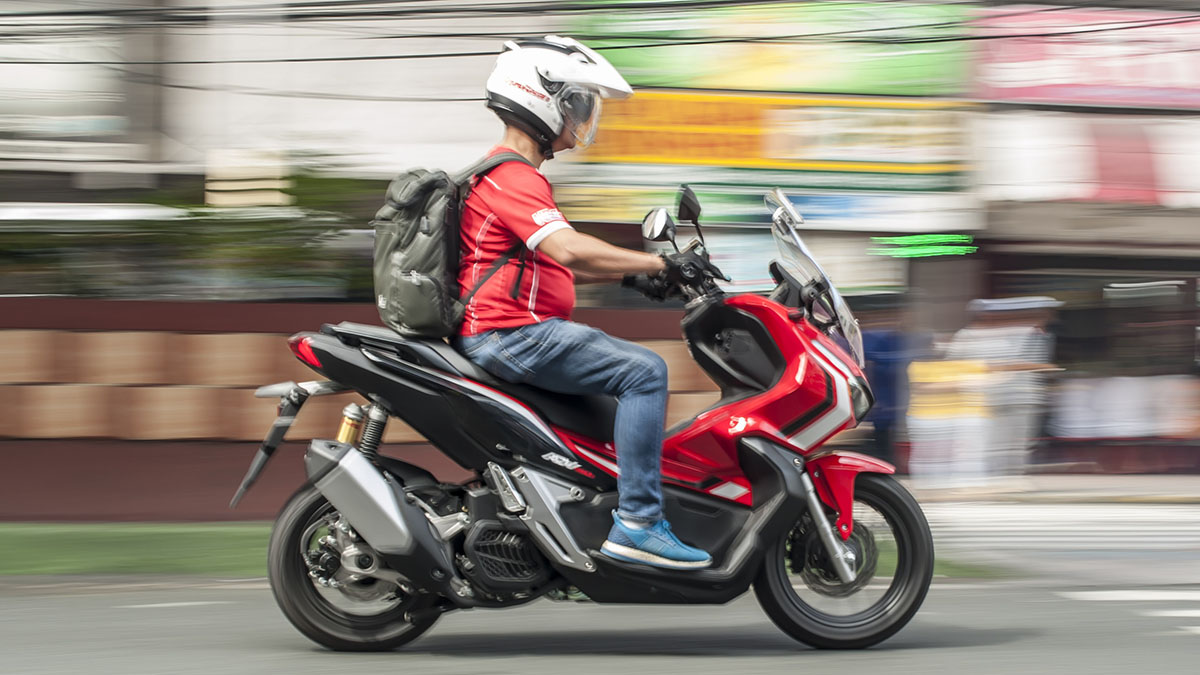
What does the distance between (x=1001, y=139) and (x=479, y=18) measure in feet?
16.9

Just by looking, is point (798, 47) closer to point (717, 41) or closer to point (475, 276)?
point (717, 41)

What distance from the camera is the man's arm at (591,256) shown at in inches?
175

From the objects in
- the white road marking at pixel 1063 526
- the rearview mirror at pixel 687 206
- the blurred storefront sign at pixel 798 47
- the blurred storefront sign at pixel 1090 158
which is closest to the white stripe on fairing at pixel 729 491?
the rearview mirror at pixel 687 206

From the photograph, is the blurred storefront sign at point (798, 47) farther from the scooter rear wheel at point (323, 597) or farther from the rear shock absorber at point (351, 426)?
the scooter rear wheel at point (323, 597)

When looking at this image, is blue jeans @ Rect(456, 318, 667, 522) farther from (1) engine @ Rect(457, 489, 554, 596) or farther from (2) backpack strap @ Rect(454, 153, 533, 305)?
(1) engine @ Rect(457, 489, 554, 596)

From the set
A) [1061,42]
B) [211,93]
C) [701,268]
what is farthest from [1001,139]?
[701,268]

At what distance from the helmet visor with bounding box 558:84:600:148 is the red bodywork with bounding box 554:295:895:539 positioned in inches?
28.6

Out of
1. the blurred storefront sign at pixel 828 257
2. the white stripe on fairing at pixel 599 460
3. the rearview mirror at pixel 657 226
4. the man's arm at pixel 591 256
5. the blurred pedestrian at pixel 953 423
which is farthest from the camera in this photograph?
the blurred storefront sign at pixel 828 257

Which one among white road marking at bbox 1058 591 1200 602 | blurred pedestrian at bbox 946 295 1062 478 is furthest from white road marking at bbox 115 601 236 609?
blurred pedestrian at bbox 946 295 1062 478

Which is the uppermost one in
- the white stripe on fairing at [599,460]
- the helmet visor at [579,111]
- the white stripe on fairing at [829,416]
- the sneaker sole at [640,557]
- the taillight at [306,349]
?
the helmet visor at [579,111]

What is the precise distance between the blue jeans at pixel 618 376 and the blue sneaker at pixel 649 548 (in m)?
0.04

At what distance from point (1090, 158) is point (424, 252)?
11.0 metres

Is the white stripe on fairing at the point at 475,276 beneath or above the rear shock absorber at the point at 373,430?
above

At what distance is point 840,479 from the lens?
15.6ft
